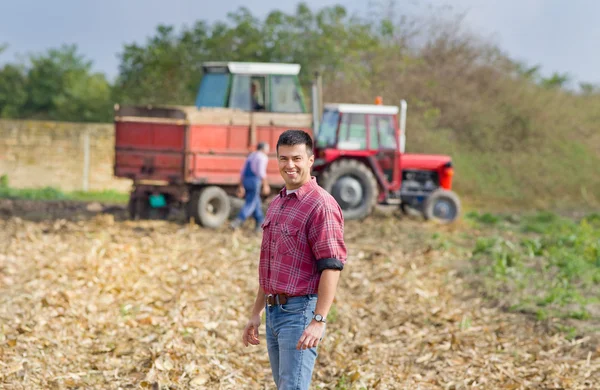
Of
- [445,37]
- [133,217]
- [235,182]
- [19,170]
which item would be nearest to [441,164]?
[235,182]

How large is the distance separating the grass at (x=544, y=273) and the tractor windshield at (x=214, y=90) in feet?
17.7

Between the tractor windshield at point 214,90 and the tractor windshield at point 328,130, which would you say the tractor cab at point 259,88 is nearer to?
Answer: the tractor windshield at point 214,90

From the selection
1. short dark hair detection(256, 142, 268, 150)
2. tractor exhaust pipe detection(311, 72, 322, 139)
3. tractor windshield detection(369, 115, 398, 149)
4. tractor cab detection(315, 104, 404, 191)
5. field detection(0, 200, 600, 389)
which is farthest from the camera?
tractor windshield detection(369, 115, 398, 149)

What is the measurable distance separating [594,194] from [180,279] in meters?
20.7

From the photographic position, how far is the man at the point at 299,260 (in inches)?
153

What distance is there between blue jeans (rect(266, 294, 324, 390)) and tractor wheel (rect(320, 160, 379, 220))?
11793 millimetres

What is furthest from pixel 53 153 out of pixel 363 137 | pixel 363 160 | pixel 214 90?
pixel 363 137

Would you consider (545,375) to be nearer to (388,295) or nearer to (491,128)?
(388,295)

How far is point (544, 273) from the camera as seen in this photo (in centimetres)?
1059

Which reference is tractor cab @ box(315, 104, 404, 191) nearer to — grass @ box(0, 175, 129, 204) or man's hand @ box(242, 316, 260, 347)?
grass @ box(0, 175, 129, 204)

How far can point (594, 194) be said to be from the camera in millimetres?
27422

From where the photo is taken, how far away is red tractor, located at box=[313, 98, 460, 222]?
626 inches

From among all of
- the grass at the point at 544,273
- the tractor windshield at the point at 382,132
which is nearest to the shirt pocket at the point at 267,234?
the grass at the point at 544,273

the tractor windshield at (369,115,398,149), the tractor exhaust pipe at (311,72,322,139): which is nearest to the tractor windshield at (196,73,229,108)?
the tractor exhaust pipe at (311,72,322,139)
